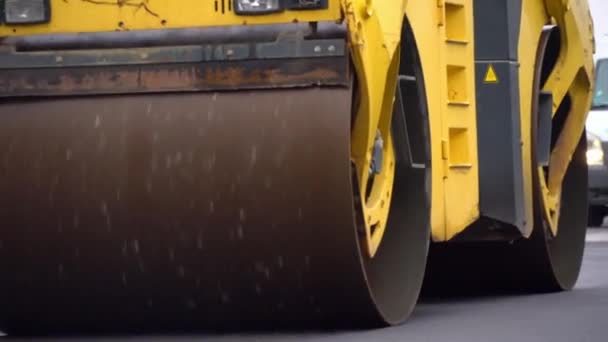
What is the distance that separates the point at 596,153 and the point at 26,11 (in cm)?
1278

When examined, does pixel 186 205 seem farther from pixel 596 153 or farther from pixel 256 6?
pixel 596 153

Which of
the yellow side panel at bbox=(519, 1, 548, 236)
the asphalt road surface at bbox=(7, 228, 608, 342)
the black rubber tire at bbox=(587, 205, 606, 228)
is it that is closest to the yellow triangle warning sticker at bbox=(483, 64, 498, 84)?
the yellow side panel at bbox=(519, 1, 548, 236)

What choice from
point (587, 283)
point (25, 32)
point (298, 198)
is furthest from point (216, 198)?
point (587, 283)

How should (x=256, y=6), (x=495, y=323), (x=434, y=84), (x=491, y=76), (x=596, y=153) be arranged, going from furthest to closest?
1. (x=596, y=153)
2. (x=491, y=76)
3. (x=434, y=84)
4. (x=495, y=323)
5. (x=256, y=6)

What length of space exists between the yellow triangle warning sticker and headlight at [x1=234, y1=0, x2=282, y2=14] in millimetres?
2555

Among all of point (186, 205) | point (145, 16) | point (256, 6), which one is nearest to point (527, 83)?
point (256, 6)

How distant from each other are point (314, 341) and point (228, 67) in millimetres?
1166

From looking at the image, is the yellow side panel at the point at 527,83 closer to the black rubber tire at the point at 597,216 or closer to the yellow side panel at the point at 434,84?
the yellow side panel at the point at 434,84

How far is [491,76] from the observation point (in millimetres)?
10016

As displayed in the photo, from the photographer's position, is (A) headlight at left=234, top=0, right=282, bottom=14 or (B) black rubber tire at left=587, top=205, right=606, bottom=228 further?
(B) black rubber tire at left=587, top=205, right=606, bottom=228

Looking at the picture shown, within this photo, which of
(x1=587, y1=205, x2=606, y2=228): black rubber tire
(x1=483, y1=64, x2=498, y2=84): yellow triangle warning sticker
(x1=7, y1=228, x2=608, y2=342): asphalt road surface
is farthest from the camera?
(x1=587, y1=205, x2=606, y2=228): black rubber tire

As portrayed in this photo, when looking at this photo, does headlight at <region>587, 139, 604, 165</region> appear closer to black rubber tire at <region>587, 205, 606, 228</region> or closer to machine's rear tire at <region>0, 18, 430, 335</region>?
black rubber tire at <region>587, 205, 606, 228</region>

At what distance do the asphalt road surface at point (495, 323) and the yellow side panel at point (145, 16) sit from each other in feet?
4.31

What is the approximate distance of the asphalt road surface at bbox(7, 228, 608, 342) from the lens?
8.21 meters
